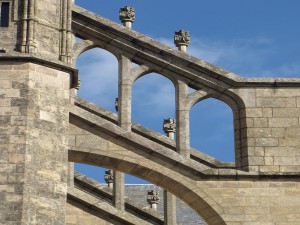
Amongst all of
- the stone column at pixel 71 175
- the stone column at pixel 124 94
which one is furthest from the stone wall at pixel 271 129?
the stone column at pixel 71 175

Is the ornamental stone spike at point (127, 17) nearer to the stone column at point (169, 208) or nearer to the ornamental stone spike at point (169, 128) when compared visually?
the ornamental stone spike at point (169, 128)

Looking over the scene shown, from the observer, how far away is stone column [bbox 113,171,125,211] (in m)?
26.4

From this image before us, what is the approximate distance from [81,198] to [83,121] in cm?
291

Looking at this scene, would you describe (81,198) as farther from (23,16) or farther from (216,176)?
(23,16)

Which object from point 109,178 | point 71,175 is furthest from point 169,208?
point 109,178

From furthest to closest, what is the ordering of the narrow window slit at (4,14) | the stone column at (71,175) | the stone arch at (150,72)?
the stone column at (71,175) < the stone arch at (150,72) < the narrow window slit at (4,14)

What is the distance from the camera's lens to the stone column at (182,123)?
24438 mm

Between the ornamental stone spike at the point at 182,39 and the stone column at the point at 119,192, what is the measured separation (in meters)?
3.12

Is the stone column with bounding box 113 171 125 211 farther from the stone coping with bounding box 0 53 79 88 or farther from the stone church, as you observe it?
the stone coping with bounding box 0 53 79 88

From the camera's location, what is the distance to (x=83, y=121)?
23938mm

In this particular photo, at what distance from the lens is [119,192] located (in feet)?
87.0

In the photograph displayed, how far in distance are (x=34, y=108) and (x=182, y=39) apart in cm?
622

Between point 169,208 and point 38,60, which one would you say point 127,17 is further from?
point 38,60

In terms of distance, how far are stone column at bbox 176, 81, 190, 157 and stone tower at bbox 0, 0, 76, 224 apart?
281cm
